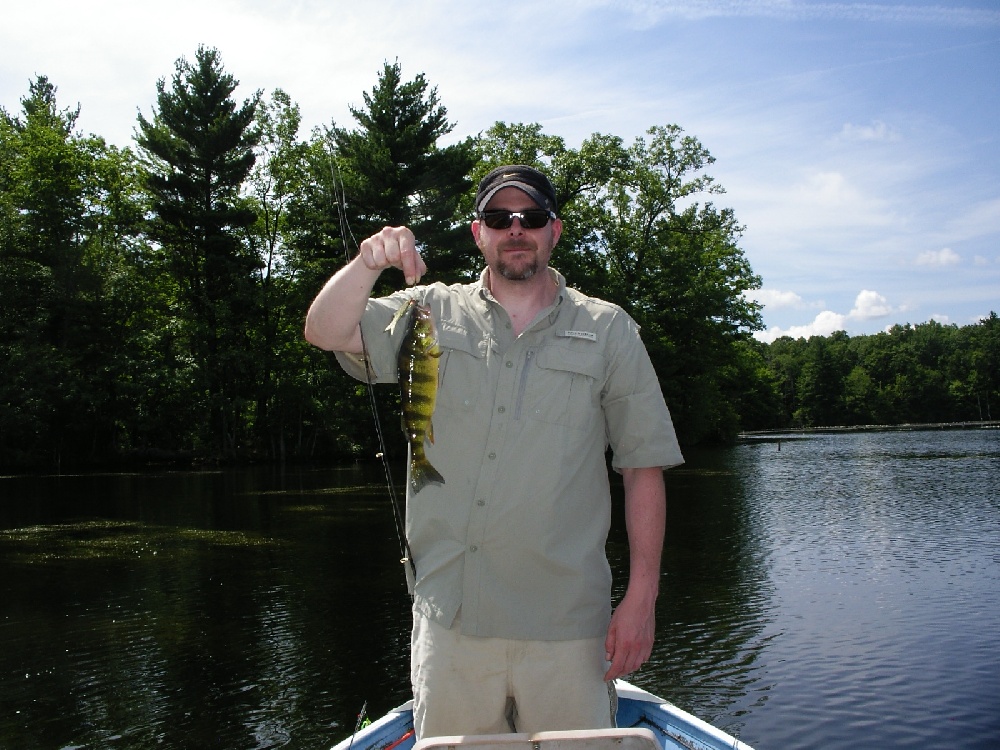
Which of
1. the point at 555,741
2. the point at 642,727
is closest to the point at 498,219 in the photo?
the point at 555,741

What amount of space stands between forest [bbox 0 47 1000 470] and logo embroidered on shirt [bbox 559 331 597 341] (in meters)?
28.2

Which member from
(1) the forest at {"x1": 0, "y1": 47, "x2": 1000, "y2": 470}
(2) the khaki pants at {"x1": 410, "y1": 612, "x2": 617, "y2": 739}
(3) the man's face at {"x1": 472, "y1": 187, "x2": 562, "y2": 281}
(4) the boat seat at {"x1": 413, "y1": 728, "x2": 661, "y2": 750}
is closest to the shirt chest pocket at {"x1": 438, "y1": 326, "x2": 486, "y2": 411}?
(3) the man's face at {"x1": 472, "y1": 187, "x2": 562, "y2": 281}

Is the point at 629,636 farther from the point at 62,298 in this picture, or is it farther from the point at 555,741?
the point at 62,298

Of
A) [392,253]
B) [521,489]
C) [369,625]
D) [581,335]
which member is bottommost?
[369,625]

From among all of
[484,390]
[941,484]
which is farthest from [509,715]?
[941,484]

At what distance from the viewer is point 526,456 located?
2689mm

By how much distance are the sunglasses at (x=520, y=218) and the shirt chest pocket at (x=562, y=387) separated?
42 centimetres

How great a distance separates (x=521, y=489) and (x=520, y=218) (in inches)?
35.0

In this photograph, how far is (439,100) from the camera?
32844 mm

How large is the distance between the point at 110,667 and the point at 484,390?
7395 mm

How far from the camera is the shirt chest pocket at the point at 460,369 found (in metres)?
2.79

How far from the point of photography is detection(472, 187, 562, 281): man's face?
285cm

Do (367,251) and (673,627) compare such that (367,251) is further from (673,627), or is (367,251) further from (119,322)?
(119,322)

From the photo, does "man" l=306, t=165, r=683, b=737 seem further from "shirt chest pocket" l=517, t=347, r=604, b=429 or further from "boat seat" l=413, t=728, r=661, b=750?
"boat seat" l=413, t=728, r=661, b=750
